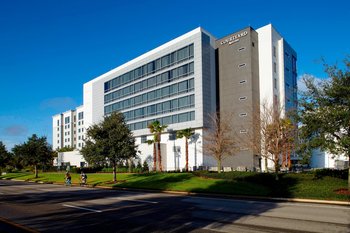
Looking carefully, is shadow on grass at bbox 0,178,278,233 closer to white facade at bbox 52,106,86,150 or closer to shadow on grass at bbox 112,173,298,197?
shadow on grass at bbox 112,173,298,197

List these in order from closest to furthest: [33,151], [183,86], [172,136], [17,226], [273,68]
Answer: [17,226], [33,151], [273,68], [183,86], [172,136]

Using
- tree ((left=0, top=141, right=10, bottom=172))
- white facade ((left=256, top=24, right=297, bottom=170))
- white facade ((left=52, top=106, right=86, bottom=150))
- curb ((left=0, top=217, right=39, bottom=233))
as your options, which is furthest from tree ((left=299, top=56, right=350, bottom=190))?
white facade ((left=52, top=106, right=86, bottom=150))

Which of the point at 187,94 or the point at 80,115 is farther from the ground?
the point at 80,115

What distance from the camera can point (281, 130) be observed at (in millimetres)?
34344

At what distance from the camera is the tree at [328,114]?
2062cm

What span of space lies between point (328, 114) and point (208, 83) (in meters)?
43.5

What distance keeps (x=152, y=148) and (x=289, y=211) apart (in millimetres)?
53622

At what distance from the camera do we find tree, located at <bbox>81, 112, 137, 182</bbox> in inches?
1441

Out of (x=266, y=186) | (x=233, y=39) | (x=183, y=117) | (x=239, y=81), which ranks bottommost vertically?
(x=266, y=186)

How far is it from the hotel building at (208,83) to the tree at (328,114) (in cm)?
3364

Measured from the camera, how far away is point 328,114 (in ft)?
69.0

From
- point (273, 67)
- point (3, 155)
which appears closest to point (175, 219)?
point (273, 67)

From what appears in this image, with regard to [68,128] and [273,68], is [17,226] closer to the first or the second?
[273,68]

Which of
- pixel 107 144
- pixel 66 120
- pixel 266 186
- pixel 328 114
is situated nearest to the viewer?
pixel 328 114
